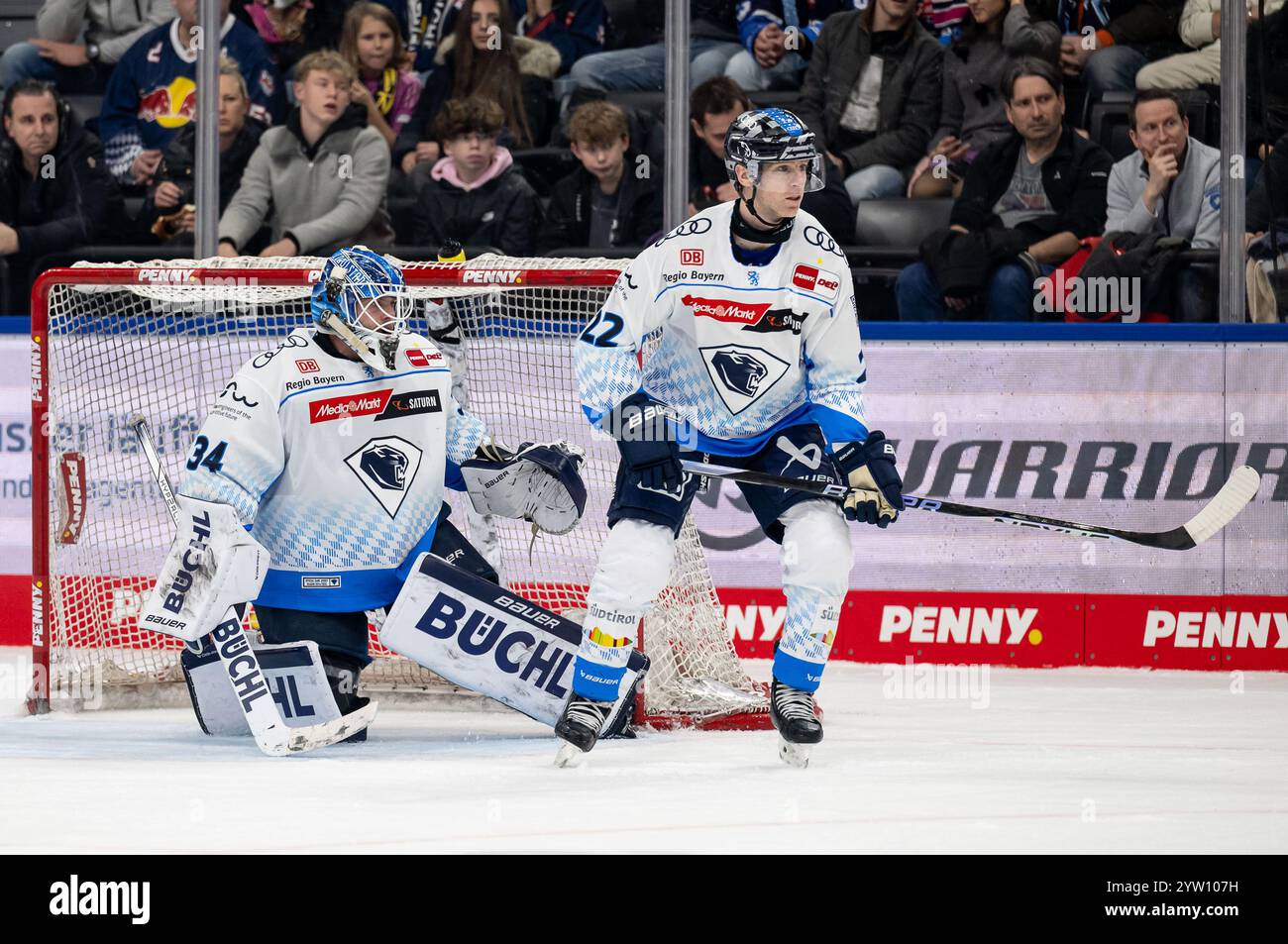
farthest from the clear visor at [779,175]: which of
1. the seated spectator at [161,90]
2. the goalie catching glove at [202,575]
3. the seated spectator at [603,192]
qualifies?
the seated spectator at [161,90]

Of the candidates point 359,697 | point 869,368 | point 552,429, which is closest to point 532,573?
point 552,429

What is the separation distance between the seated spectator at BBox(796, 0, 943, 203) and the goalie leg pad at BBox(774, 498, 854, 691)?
2164mm

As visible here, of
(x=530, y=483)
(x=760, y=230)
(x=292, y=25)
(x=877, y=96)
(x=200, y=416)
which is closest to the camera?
(x=760, y=230)

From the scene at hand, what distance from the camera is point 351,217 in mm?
6023

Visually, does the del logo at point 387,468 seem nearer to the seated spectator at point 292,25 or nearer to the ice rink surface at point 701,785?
the ice rink surface at point 701,785

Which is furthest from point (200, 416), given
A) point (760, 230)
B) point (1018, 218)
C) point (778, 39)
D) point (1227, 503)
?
point (1227, 503)

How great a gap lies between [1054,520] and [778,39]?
97.3 inches

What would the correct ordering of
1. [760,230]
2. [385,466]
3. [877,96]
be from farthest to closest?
[877,96] < [385,466] < [760,230]

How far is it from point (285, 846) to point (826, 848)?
0.82 meters

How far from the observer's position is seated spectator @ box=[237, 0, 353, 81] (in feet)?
20.8

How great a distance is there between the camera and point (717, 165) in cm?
583

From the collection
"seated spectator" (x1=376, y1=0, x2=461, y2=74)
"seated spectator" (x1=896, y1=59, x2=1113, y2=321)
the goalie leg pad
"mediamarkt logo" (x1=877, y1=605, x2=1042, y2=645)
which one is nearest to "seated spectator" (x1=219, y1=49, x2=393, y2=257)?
"seated spectator" (x1=376, y1=0, x2=461, y2=74)

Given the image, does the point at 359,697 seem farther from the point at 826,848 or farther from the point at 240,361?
the point at 826,848

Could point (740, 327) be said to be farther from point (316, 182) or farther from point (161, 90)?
point (161, 90)
